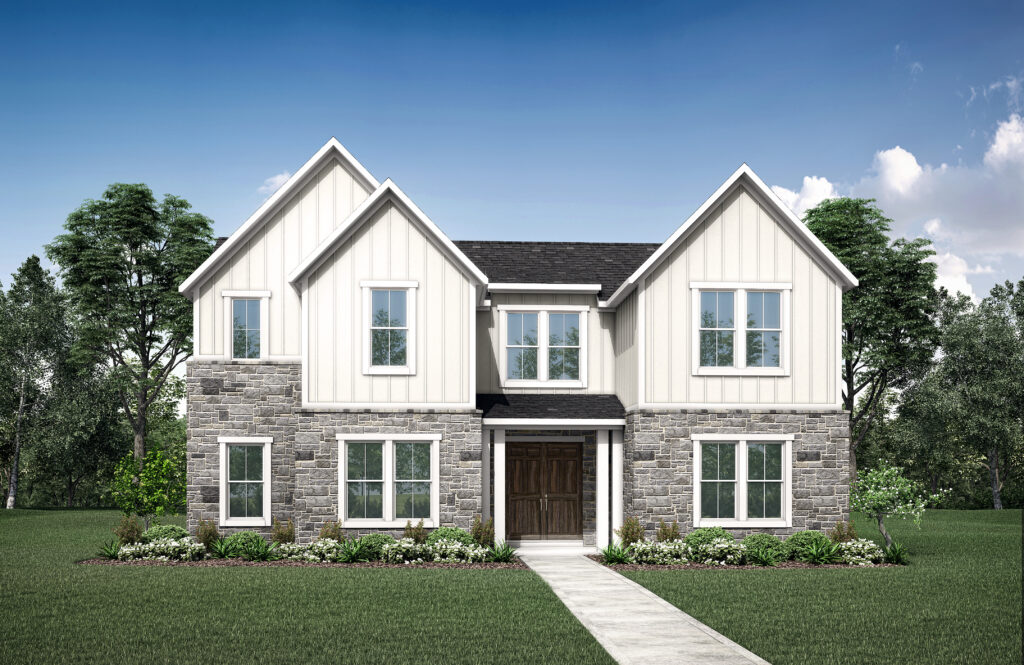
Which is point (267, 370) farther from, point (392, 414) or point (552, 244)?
point (552, 244)

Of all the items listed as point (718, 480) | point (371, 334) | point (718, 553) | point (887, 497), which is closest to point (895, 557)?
point (887, 497)

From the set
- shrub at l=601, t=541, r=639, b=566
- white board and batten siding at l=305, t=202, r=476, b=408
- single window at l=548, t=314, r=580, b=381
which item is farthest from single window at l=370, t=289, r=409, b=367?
shrub at l=601, t=541, r=639, b=566

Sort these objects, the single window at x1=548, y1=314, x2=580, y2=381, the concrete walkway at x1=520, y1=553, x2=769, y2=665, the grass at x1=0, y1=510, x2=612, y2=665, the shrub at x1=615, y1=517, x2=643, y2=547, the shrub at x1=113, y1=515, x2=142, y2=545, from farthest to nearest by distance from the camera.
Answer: the single window at x1=548, y1=314, x2=580, y2=381, the shrub at x1=113, y1=515, x2=142, y2=545, the shrub at x1=615, y1=517, x2=643, y2=547, the grass at x1=0, y1=510, x2=612, y2=665, the concrete walkway at x1=520, y1=553, x2=769, y2=665

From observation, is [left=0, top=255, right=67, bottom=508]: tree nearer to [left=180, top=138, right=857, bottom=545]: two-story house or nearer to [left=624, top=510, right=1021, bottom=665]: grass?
[left=180, top=138, right=857, bottom=545]: two-story house

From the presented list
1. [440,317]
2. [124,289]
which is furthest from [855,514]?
[124,289]

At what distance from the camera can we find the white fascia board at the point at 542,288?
857 inches

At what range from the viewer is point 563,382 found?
22188 mm

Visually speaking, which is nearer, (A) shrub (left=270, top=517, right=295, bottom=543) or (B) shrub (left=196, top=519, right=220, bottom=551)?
(A) shrub (left=270, top=517, right=295, bottom=543)

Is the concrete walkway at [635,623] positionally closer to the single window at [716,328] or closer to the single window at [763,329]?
the single window at [716,328]

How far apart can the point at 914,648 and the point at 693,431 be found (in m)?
9.22

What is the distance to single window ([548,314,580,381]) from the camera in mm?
22312

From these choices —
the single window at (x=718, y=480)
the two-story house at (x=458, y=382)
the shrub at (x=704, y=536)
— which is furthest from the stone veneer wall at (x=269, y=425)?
the single window at (x=718, y=480)

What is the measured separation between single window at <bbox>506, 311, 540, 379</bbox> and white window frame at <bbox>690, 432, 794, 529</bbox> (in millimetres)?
4703

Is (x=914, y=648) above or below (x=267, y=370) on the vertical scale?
below
